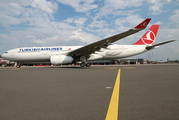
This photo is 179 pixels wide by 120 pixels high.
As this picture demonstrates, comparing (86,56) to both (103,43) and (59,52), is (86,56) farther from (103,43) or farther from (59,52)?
(59,52)

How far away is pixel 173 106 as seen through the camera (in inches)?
102

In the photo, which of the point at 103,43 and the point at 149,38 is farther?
the point at 149,38

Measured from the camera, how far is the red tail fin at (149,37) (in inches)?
808

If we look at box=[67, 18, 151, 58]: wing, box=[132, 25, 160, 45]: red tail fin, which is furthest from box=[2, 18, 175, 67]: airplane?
box=[67, 18, 151, 58]: wing

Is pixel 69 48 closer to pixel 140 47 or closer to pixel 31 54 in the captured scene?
pixel 31 54

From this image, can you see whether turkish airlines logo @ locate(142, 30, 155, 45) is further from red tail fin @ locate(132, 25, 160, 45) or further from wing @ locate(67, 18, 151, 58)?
wing @ locate(67, 18, 151, 58)

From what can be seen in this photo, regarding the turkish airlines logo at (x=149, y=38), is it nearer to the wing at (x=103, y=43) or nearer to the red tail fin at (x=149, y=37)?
the red tail fin at (x=149, y=37)

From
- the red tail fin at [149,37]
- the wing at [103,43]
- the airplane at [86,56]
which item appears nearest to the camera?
the wing at [103,43]

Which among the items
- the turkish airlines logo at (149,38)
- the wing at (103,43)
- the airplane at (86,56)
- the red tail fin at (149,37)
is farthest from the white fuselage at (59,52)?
the wing at (103,43)

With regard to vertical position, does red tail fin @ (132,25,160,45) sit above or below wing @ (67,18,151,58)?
above

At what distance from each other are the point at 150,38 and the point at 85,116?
2142 centimetres

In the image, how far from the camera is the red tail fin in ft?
67.3

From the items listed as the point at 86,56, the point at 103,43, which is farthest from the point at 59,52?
the point at 103,43

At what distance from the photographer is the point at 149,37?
20.5m
